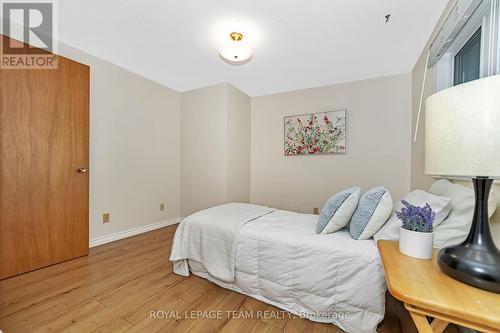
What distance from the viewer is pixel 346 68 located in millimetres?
2580

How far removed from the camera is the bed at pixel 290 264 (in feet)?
3.88

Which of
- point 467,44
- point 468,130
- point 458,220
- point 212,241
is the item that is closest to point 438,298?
point 468,130

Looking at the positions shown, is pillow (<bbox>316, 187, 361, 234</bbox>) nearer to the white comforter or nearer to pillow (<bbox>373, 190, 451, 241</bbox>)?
pillow (<bbox>373, 190, 451, 241</bbox>)

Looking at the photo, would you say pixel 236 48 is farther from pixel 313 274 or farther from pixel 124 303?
pixel 124 303

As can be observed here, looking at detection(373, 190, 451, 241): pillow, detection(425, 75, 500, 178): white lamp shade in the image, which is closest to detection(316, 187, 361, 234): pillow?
detection(373, 190, 451, 241): pillow

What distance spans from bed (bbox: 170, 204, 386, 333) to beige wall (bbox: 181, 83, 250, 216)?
4.36 ft

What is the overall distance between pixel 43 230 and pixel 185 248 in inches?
54.2

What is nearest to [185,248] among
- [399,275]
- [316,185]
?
[399,275]

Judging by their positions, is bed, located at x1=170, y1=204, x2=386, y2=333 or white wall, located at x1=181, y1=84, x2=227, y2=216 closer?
bed, located at x1=170, y1=204, x2=386, y2=333

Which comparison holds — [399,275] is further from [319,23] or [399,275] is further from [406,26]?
[406,26]

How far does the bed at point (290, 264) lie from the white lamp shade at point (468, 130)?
29.3 inches

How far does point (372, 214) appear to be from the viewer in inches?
51.9

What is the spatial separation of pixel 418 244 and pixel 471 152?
0.52 metres

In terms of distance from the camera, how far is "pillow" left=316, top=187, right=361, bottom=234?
1.44m
